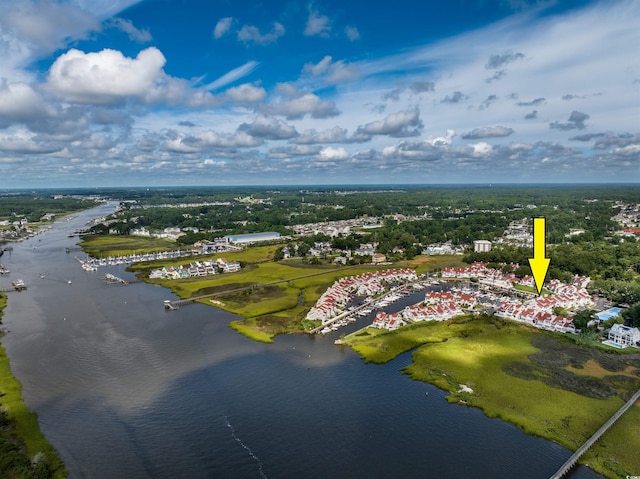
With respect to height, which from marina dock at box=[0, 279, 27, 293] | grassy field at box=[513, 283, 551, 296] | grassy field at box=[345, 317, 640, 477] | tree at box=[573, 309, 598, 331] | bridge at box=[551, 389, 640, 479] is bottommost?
grassy field at box=[513, 283, 551, 296]

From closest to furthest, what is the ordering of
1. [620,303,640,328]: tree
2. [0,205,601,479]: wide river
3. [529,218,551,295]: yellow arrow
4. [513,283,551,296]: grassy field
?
[529,218,551,295]: yellow arrow
[0,205,601,479]: wide river
[620,303,640,328]: tree
[513,283,551,296]: grassy field

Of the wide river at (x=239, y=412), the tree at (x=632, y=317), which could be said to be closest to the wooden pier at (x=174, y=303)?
the wide river at (x=239, y=412)

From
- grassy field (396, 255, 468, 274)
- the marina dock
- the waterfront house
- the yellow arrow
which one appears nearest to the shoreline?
the waterfront house

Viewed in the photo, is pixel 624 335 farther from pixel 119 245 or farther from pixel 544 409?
pixel 119 245

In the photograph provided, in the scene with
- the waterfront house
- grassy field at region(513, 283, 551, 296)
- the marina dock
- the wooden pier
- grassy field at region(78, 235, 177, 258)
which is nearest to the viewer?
the waterfront house

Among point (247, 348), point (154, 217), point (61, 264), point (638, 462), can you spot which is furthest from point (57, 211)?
point (638, 462)

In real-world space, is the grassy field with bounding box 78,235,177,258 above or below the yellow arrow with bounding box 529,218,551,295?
below

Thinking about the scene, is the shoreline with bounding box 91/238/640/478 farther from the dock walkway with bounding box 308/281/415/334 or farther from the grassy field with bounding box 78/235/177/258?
the grassy field with bounding box 78/235/177/258

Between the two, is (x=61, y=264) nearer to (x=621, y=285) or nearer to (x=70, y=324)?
(x=70, y=324)
